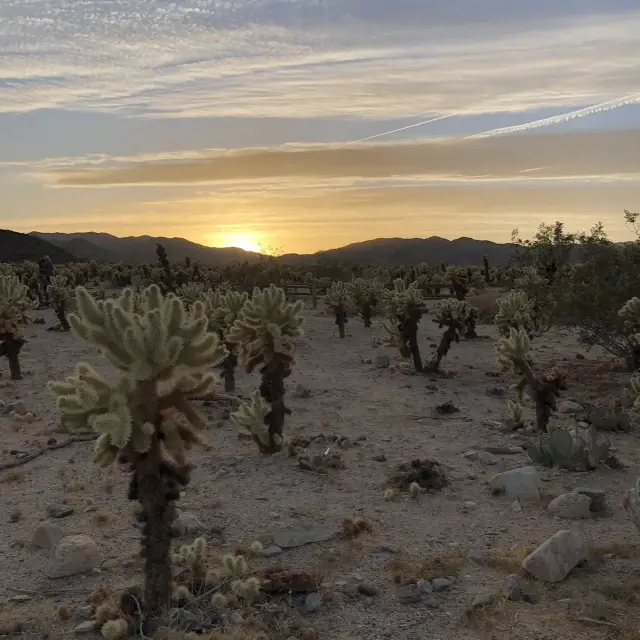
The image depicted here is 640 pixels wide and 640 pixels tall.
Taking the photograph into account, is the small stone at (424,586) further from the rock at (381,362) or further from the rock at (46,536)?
the rock at (381,362)

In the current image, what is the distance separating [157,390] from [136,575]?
2.11 metres

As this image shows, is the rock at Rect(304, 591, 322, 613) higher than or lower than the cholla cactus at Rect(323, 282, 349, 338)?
lower

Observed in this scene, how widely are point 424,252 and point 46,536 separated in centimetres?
13798

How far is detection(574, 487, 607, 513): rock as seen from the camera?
24.6 ft

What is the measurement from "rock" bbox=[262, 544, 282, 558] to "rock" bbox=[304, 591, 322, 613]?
39.1 inches

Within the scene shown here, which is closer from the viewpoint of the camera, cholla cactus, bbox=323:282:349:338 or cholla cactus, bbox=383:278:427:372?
cholla cactus, bbox=383:278:427:372

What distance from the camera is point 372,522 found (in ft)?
24.6

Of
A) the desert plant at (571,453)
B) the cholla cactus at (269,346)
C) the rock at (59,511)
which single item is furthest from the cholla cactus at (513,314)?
the rock at (59,511)

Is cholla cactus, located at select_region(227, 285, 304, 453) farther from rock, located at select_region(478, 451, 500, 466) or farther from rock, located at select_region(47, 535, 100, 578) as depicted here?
rock, located at select_region(47, 535, 100, 578)

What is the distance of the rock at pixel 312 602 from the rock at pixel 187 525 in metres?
1.90

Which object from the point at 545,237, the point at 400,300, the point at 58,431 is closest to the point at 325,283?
the point at 545,237

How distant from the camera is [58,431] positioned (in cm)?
1143

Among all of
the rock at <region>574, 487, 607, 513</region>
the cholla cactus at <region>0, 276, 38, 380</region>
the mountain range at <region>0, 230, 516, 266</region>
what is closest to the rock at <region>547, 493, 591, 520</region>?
the rock at <region>574, 487, 607, 513</region>

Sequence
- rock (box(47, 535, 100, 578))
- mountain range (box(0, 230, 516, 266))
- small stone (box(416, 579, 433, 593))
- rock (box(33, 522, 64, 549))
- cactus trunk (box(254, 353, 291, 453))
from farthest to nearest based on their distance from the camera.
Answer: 1. mountain range (box(0, 230, 516, 266))
2. cactus trunk (box(254, 353, 291, 453))
3. rock (box(33, 522, 64, 549))
4. rock (box(47, 535, 100, 578))
5. small stone (box(416, 579, 433, 593))
